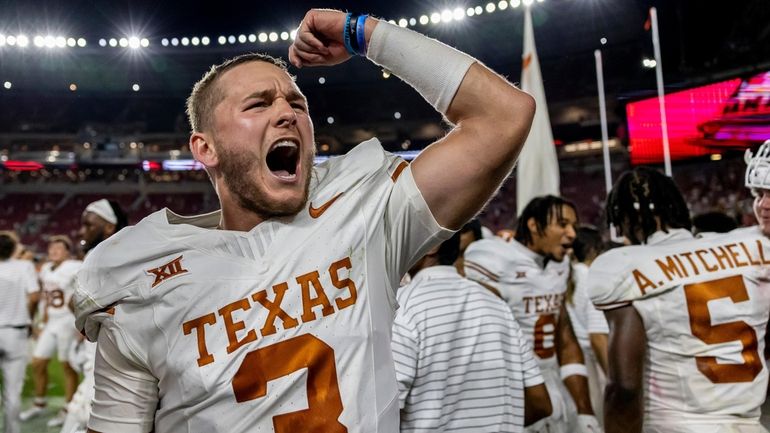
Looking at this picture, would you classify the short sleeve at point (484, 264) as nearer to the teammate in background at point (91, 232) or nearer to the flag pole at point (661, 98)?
the teammate in background at point (91, 232)

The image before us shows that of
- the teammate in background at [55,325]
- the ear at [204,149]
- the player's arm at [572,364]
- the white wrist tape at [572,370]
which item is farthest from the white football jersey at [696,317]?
the teammate in background at [55,325]

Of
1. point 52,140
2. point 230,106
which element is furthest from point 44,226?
point 230,106

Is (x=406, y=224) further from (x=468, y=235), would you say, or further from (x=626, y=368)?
(x=468, y=235)

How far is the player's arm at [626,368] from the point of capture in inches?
105

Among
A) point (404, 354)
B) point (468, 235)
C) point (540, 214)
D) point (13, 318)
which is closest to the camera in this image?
point (404, 354)

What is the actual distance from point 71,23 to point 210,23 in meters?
5.51

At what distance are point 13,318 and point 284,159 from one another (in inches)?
212

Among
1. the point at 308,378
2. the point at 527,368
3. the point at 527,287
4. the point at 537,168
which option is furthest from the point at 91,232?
the point at 537,168

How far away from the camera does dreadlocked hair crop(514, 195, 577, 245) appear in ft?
14.0

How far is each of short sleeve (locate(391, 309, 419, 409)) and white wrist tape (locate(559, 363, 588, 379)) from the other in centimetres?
182

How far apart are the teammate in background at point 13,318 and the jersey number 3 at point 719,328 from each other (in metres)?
5.16

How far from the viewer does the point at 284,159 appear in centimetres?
178

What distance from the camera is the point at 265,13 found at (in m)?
27.7

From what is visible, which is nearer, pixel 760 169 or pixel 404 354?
pixel 404 354
